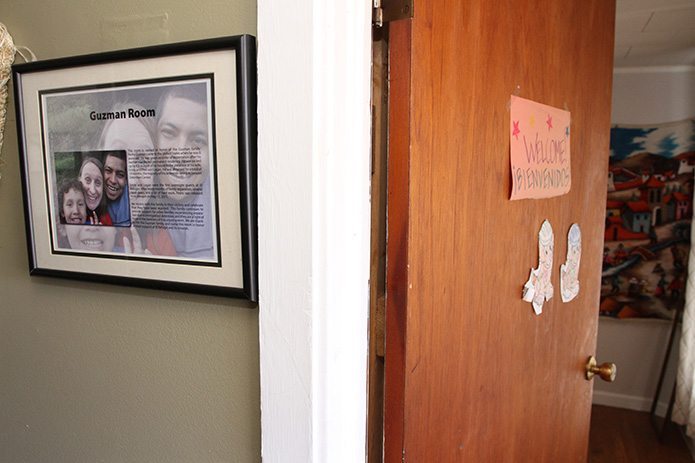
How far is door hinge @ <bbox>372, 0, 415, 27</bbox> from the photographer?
64cm

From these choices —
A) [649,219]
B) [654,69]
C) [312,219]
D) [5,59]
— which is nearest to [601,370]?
[312,219]

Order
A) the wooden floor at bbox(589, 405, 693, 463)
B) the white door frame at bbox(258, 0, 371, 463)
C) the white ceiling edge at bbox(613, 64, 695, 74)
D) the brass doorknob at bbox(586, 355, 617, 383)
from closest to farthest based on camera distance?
the white door frame at bbox(258, 0, 371, 463) → the brass doorknob at bbox(586, 355, 617, 383) → the wooden floor at bbox(589, 405, 693, 463) → the white ceiling edge at bbox(613, 64, 695, 74)

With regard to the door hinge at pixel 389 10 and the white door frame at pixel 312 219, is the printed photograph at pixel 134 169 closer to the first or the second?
the white door frame at pixel 312 219

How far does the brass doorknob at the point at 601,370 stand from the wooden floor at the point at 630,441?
1961 mm

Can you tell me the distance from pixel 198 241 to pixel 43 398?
0.43 m

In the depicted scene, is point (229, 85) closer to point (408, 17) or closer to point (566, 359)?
point (408, 17)

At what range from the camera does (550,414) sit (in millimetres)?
1170

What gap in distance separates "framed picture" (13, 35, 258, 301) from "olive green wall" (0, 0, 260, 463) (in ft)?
0.11

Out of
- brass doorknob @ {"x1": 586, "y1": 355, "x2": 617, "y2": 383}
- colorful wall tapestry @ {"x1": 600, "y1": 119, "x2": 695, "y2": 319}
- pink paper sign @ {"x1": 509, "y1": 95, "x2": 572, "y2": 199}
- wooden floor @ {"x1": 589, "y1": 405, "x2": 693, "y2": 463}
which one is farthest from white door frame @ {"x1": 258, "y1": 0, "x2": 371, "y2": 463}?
colorful wall tapestry @ {"x1": 600, "y1": 119, "x2": 695, "y2": 319}

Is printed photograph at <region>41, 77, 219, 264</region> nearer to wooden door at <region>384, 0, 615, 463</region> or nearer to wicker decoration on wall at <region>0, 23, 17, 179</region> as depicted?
wicker decoration on wall at <region>0, 23, 17, 179</region>

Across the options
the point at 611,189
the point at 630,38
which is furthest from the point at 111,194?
the point at 611,189

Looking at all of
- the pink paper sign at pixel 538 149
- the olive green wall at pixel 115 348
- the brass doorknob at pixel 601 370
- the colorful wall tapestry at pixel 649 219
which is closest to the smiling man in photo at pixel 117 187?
the olive green wall at pixel 115 348

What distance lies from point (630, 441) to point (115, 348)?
130 inches

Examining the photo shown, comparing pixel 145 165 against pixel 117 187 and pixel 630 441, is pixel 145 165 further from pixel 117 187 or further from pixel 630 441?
pixel 630 441
